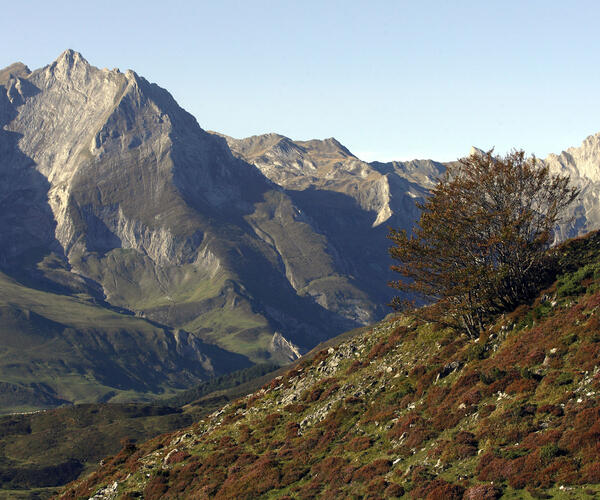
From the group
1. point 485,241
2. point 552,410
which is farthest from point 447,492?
point 485,241

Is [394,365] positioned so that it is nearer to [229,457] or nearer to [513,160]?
[229,457]

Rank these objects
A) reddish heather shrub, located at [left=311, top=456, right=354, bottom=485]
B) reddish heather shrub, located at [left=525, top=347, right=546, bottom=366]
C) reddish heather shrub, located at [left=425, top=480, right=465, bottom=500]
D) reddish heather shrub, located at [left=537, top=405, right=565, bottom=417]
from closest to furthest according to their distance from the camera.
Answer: reddish heather shrub, located at [left=425, top=480, right=465, bottom=500]
reddish heather shrub, located at [left=537, top=405, right=565, bottom=417]
reddish heather shrub, located at [left=311, top=456, right=354, bottom=485]
reddish heather shrub, located at [left=525, top=347, right=546, bottom=366]

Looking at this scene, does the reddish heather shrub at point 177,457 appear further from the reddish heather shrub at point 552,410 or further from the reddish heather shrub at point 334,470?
the reddish heather shrub at point 552,410

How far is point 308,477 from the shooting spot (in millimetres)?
52719

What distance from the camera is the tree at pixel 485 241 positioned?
64.2 m

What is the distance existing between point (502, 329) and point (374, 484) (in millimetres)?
22006

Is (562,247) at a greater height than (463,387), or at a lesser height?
greater

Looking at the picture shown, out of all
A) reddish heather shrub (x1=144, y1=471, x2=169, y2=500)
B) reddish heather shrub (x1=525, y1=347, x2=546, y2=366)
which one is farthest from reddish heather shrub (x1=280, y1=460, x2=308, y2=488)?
reddish heather shrub (x1=525, y1=347, x2=546, y2=366)

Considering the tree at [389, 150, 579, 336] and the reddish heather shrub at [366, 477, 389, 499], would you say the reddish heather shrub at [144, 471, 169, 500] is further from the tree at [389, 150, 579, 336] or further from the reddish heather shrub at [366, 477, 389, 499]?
the tree at [389, 150, 579, 336]

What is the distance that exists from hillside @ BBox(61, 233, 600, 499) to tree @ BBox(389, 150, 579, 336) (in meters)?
2.97

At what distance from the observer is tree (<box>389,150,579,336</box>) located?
2530 inches

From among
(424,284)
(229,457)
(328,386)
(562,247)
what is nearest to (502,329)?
(424,284)

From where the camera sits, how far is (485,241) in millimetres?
65375

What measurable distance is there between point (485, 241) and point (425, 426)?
69.9 ft
